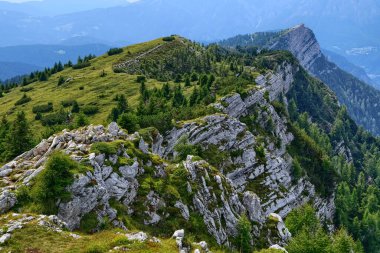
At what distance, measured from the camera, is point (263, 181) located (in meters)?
99.2

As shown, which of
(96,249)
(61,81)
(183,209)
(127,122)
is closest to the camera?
(96,249)

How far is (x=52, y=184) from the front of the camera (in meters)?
40.5

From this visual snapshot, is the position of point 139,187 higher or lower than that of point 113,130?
lower

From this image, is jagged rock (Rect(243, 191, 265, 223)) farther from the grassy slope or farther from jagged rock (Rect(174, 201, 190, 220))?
the grassy slope

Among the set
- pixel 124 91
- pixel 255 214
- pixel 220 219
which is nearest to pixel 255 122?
pixel 124 91

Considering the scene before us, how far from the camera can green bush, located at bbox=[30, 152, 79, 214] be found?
3928cm

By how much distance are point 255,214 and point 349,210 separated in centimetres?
9475

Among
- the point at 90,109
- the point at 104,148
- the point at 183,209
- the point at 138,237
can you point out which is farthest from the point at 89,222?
the point at 90,109

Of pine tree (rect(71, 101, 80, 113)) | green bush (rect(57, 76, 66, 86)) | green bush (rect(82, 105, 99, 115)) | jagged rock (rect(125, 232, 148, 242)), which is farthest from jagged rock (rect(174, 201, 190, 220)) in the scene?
green bush (rect(57, 76, 66, 86))

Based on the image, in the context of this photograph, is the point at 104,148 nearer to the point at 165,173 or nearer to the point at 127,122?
the point at 165,173

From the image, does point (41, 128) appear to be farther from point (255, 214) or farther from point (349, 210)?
point (349, 210)

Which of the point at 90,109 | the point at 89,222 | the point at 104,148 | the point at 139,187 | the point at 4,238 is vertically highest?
the point at 90,109

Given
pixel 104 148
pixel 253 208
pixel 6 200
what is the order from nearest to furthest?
pixel 6 200, pixel 104 148, pixel 253 208

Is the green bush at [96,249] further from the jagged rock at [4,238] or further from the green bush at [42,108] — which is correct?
the green bush at [42,108]
